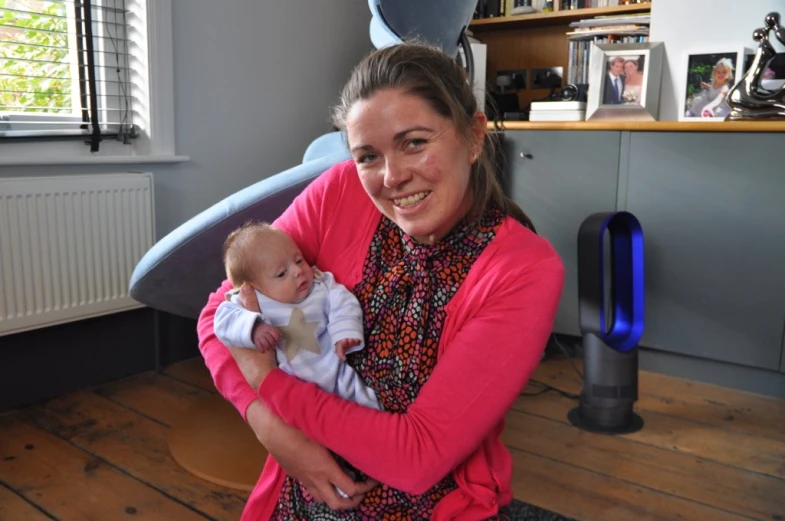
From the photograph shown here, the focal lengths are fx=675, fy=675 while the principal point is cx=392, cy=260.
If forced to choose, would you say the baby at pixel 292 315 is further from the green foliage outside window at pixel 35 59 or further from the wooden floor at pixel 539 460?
the green foliage outside window at pixel 35 59

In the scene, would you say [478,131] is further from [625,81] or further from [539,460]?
[625,81]

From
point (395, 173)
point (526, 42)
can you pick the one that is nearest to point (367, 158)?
point (395, 173)

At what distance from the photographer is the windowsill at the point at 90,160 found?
200 centimetres

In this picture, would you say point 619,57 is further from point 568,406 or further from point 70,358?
point 70,358

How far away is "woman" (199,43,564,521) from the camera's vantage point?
832mm

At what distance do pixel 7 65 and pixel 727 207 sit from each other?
7.77 feet

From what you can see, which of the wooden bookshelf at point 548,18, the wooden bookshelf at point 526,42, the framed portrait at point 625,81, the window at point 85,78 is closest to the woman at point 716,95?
the framed portrait at point 625,81

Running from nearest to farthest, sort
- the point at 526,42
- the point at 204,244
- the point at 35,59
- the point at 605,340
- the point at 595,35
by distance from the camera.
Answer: the point at 204,244 < the point at 605,340 < the point at 35,59 < the point at 595,35 < the point at 526,42

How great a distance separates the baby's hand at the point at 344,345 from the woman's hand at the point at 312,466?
0.40ft

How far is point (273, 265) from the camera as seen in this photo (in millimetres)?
1052

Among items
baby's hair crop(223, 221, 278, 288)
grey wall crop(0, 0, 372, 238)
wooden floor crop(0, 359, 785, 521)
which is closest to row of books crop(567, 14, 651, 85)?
grey wall crop(0, 0, 372, 238)

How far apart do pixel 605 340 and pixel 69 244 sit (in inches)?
66.3

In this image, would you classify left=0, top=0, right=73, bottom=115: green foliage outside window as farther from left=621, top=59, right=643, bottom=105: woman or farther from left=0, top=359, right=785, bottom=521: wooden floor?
left=621, top=59, right=643, bottom=105: woman

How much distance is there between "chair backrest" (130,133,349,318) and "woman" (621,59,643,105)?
55.5 inches
